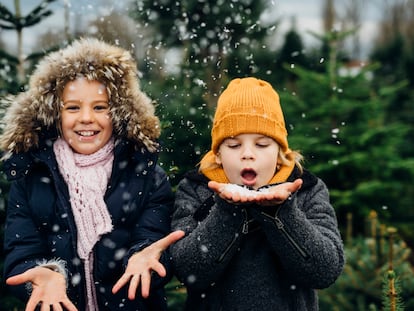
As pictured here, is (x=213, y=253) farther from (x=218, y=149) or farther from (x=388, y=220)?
(x=388, y=220)

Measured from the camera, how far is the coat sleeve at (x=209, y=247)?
2.33 metres

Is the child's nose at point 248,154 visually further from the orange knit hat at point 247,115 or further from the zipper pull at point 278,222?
the zipper pull at point 278,222

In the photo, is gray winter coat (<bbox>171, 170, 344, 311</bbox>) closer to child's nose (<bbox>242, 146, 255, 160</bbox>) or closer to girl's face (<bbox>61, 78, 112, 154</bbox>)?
child's nose (<bbox>242, 146, 255, 160</bbox>)

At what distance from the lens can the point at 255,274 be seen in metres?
2.47

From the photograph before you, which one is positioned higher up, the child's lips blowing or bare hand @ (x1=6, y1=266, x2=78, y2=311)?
the child's lips blowing

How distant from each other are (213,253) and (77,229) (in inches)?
27.0

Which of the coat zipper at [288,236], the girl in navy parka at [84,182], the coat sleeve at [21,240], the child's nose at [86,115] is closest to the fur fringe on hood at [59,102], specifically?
the girl in navy parka at [84,182]

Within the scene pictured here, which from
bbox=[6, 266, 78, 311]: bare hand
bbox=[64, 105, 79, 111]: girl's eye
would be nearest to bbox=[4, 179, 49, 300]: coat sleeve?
bbox=[6, 266, 78, 311]: bare hand

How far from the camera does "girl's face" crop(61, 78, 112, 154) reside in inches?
105

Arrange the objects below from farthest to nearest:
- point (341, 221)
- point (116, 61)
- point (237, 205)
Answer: point (341, 221)
point (116, 61)
point (237, 205)

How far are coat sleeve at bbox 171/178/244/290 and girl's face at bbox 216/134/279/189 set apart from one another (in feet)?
0.55

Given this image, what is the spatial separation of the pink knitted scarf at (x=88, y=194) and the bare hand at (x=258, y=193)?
0.66m

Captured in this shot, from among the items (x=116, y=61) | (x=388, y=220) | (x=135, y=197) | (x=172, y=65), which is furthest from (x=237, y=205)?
(x=388, y=220)

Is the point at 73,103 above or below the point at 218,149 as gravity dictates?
above
